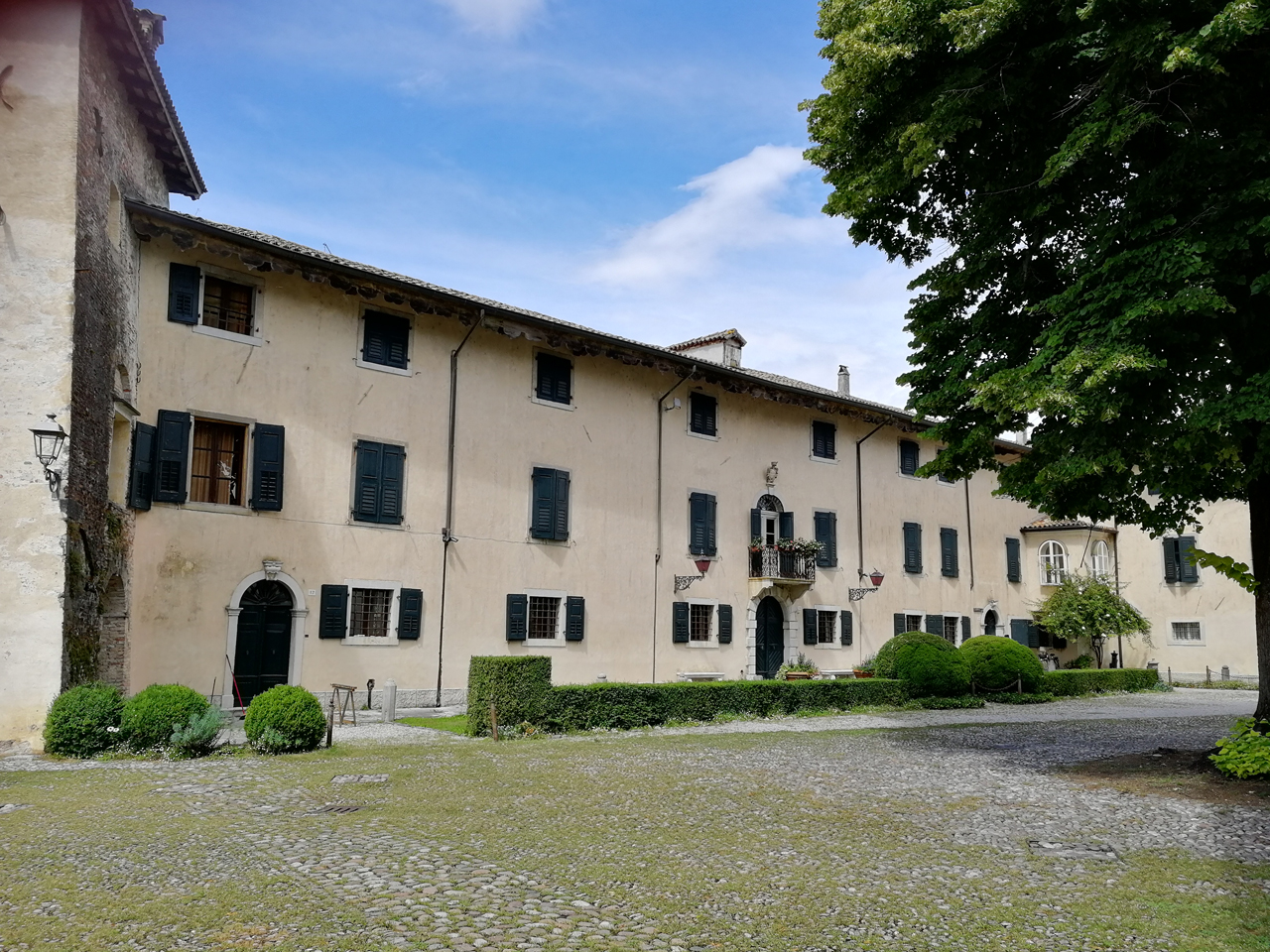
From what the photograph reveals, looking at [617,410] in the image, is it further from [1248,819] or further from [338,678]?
[1248,819]

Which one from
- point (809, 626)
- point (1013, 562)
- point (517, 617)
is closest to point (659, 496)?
point (517, 617)

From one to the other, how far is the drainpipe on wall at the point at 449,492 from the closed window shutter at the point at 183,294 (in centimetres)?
512

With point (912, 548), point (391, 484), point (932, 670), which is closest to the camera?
point (391, 484)

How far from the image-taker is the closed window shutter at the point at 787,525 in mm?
26984

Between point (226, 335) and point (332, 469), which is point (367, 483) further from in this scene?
point (226, 335)

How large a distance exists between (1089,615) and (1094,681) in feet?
15.9

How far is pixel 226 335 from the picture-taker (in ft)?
58.2

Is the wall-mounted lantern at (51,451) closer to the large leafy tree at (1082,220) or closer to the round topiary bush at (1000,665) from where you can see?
the large leafy tree at (1082,220)

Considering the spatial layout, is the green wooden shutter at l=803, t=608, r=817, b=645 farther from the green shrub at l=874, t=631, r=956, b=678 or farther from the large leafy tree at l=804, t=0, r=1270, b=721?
the large leafy tree at l=804, t=0, r=1270, b=721

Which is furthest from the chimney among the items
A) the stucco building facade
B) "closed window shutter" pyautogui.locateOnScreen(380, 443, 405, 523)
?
"closed window shutter" pyautogui.locateOnScreen(380, 443, 405, 523)

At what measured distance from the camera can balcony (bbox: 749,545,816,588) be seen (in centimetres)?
2578

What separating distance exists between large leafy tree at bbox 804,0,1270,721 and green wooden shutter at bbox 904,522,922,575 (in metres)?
18.0

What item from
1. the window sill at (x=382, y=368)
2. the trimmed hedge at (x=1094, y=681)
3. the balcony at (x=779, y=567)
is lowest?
the trimmed hedge at (x=1094, y=681)

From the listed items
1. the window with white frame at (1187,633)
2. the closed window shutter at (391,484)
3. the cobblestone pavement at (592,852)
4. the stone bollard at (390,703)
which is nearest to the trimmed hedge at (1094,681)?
the window with white frame at (1187,633)
